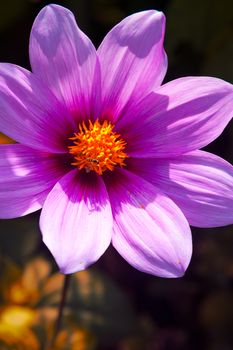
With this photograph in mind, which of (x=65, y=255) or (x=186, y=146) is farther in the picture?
(x=186, y=146)

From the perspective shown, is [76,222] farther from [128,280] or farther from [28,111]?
[128,280]

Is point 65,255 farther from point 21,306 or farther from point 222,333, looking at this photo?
point 222,333

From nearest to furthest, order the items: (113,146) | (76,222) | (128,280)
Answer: (76,222), (113,146), (128,280)

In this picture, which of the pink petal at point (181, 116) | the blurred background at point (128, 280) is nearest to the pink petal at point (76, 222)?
the pink petal at point (181, 116)

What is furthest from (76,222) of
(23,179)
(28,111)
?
(28,111)

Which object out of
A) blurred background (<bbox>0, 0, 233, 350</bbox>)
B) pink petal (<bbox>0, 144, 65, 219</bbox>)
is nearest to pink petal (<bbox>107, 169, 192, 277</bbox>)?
pink petal (<bbox>0, 144, 65, 219</bbox>)

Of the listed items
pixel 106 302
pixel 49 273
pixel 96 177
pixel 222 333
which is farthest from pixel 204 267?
pixel 96 177

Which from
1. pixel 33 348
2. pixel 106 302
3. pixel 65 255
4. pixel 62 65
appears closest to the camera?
pixel 65 255
